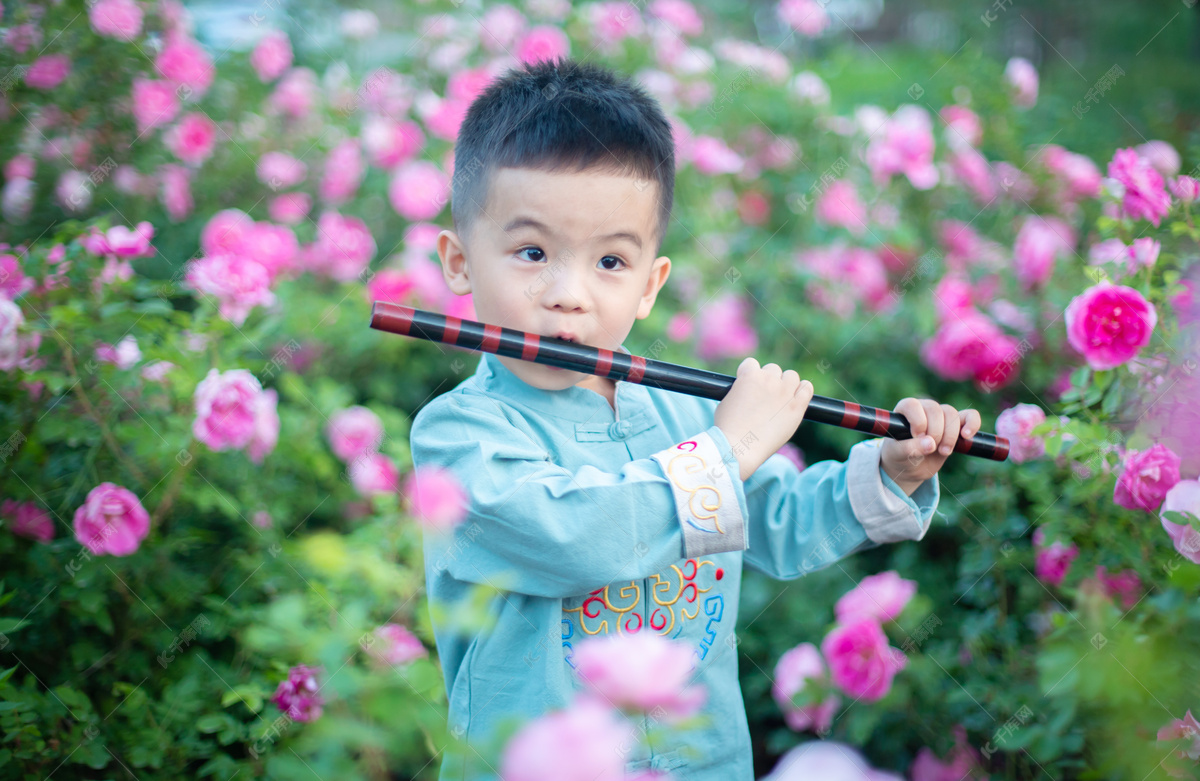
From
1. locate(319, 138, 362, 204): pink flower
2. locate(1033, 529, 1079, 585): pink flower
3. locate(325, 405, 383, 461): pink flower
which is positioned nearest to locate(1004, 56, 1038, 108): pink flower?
locate(1033, 529, 1079, 585): pink flower

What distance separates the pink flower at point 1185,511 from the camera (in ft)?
3.80

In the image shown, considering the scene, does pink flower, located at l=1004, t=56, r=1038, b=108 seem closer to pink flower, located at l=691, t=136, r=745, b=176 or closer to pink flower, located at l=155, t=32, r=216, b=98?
pink flower, located at l=691, t=136, r=745, b=176

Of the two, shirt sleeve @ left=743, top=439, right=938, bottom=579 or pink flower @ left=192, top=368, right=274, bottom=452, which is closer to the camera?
shirt sleeve @ left=743, top=439, right=938, bottom=579

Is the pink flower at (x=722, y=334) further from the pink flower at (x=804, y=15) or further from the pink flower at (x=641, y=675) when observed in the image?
the pink flower at (x=641, y=675)

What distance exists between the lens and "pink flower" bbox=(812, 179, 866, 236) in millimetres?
2787

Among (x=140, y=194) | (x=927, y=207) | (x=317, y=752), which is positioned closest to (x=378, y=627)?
(x=317, y=752)

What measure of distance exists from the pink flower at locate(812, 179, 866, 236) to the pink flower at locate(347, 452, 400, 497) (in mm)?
1800

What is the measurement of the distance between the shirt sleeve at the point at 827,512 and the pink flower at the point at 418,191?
1.84m

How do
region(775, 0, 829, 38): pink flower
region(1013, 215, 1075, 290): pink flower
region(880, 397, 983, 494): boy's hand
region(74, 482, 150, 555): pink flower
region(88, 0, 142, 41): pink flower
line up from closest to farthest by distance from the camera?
region(880, 397, 983, 494): boy's hand < region(74, 482, 150, 555): pink flower < region(1013, 215, 1075, 290): pink flower < region(88, 0, 142, 41): pink flower < region(775, 0, 829, 38): pink flower

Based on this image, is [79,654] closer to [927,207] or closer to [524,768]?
[524,768]

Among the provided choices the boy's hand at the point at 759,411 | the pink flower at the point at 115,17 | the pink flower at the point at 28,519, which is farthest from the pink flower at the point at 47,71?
the boy's hand at the point at 759,411

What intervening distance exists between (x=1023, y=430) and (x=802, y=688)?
696 millimetres

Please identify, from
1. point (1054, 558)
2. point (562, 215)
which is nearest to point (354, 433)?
point (562, 215)

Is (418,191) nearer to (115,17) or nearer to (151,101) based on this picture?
(151,101)
